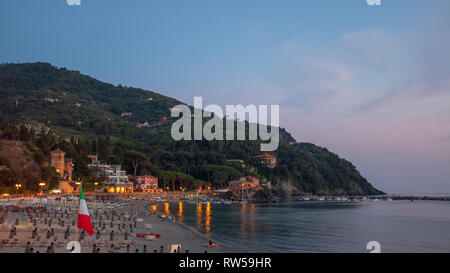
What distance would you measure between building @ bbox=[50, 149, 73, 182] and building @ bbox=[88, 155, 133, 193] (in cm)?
940

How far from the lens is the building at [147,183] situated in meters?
128

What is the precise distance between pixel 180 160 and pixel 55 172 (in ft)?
244

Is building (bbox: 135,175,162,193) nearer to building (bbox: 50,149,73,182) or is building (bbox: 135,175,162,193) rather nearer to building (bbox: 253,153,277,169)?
building (bbox: 50,149,73,182)

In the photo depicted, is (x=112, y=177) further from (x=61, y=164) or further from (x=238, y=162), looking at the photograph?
(x=238, y=162)

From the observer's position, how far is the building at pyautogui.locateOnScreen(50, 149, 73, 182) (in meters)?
99.9

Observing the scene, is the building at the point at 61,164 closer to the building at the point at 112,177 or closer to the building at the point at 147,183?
the building at the point at 112,177

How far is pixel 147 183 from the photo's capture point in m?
130

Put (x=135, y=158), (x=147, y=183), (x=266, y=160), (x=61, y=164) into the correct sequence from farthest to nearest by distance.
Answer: (x=266, y=160) < (x=135, y=158) < (x=147, y=183) < (x=61, y=164)

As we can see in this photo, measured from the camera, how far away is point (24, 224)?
129 ft

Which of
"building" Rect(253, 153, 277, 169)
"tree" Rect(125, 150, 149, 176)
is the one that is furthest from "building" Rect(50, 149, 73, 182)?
"building" Rect(253, 153, 277, 169)

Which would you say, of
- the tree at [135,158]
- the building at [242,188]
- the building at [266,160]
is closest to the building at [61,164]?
the tree at [135,158]

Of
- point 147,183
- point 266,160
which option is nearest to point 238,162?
point 266,160

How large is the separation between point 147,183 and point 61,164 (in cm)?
3468
